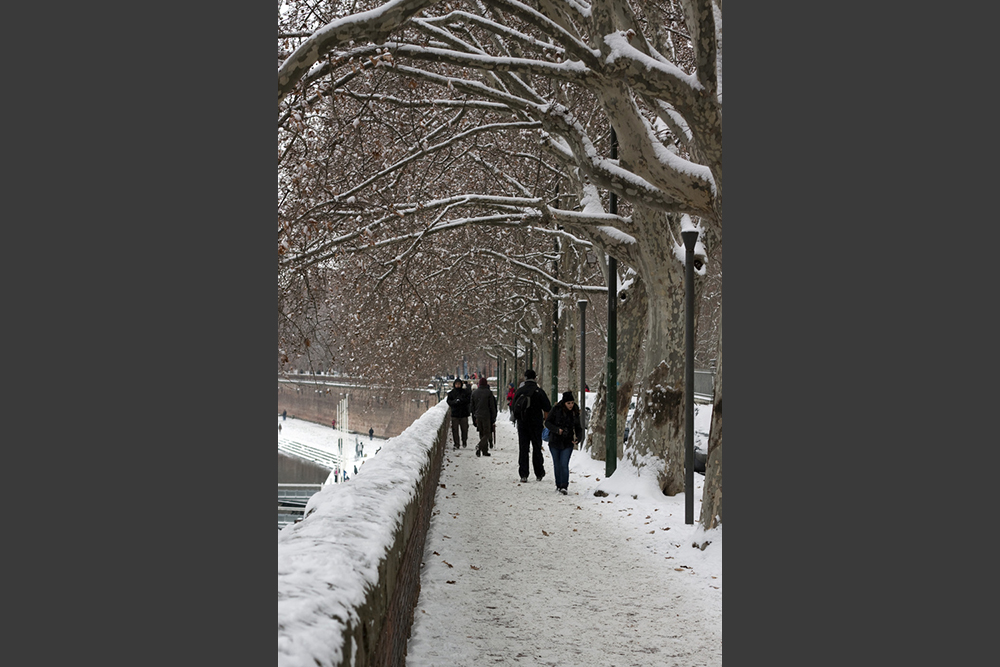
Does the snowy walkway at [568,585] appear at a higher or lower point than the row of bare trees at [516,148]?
lower

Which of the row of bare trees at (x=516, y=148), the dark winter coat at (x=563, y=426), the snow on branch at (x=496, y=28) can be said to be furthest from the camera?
the dark winter coat at (x=563, y=426)

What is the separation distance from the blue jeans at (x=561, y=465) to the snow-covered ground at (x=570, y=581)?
0.87 ft

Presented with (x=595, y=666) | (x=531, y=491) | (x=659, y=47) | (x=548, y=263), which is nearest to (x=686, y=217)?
(x=659, y=47)

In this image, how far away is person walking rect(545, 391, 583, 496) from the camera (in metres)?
14.1

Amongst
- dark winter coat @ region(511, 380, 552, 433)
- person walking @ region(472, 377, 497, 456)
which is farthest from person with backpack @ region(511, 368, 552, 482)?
person walking @ region(472, 377, 497, 456)

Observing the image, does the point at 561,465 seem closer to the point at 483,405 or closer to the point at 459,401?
the point at 483,405

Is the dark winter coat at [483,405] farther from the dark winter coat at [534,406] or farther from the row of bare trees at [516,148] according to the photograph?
the dark winter coat at [534,406]

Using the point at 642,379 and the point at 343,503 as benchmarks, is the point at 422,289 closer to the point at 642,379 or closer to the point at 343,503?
the point at 642,379

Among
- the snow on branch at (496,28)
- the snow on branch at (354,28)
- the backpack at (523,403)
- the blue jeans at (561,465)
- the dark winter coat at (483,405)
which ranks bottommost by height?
the blue jeans at (561,465)

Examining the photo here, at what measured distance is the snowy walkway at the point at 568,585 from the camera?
6.04 metres

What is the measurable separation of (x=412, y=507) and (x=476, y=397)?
48.0 feet

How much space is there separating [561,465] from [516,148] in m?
10.8

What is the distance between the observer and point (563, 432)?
46.1 ft

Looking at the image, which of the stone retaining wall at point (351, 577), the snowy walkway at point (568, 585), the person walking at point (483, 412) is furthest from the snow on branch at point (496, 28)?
the person walking at point (483, 412)
